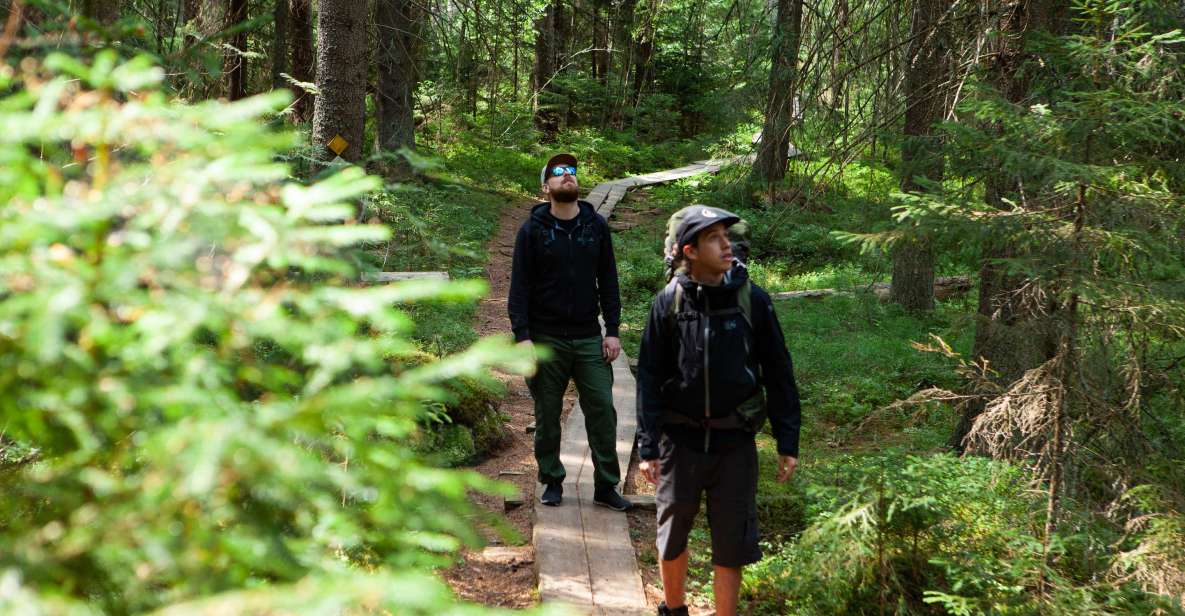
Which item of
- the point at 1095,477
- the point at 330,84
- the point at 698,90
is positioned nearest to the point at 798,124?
the point at 330,84

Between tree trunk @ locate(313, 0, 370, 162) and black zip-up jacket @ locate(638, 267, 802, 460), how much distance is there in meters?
3.42

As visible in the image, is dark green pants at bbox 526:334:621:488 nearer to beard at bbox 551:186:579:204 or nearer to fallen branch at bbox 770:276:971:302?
beard at bbox 551:186:579:204

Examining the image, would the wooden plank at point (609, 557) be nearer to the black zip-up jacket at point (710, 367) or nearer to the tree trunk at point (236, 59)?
the black zip-up jacket at point (710, 367)

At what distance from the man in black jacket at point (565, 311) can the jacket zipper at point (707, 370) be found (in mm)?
1636

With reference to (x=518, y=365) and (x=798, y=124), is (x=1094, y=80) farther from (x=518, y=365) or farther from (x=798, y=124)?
(x=518, y=365)

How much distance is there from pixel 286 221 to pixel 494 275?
1386 centimetres

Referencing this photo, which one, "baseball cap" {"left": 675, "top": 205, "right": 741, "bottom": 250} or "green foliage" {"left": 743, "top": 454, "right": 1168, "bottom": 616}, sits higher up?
"baseball cap" {"left": 675, "top": 205, "right": 741, "bottom": 250}

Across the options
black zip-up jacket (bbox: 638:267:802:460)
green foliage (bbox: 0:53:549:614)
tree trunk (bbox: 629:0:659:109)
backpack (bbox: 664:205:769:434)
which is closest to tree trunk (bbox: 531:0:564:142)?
tree trunk (bbox: 629:0:659:109)

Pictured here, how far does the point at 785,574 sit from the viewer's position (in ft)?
16.7

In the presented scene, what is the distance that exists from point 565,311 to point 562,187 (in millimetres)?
773

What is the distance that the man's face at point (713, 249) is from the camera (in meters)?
4.17

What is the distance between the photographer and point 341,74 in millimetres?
7023

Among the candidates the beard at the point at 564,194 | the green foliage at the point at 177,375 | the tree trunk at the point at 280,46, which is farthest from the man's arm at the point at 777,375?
the tree trunk at the point at 280,46

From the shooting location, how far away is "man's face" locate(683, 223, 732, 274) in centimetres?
417
